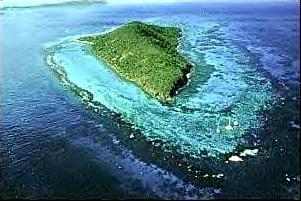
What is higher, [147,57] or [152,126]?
[147,57]

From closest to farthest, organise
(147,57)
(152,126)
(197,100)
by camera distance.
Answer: (152,126) → (197,100) → (147,57)

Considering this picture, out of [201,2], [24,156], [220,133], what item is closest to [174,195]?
[220,133]

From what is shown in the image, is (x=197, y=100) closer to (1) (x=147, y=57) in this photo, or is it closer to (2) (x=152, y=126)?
(2) (x=152, y=126)

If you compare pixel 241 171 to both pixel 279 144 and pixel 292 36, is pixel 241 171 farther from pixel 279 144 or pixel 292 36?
pixel 292 36

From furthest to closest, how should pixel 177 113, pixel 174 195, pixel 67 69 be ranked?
pixel 67 69, pixel 177 113, pixel 174 195

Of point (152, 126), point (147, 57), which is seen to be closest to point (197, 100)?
point (152, 126)

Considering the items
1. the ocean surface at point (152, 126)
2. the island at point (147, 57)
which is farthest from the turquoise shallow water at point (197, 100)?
the island at point (147, 57)

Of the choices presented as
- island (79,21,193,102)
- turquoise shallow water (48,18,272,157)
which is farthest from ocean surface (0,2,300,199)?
island (79,21,193,102)
